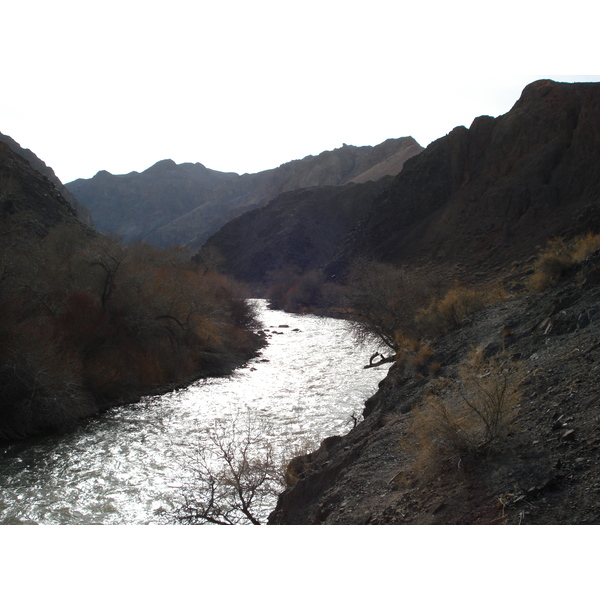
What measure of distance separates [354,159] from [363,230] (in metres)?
78.2

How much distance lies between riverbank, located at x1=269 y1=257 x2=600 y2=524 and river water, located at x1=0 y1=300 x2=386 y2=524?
3091mm

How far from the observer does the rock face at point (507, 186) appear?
40031 mm

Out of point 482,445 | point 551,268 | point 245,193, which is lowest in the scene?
point 482,445

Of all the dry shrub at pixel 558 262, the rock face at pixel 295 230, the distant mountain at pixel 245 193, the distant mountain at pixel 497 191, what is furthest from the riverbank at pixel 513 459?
the distant mountain at pixel 245 193

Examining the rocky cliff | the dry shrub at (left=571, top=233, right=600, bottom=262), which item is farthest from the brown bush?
the dry shrub at (left=571, top=233, right=600, bottom=262)

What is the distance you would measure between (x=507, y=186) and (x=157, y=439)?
4105 centimetres

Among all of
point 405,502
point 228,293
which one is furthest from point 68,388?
point 228,293

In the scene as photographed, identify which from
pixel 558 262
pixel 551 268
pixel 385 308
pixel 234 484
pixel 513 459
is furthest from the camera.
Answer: pixel 385 308

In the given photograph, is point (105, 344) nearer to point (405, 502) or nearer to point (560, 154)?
point (405, 502)

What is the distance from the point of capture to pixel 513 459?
203 inches

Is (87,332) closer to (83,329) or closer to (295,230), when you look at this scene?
(83,329)

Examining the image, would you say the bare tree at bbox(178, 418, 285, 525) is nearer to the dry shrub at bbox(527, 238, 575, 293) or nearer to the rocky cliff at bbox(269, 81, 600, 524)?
the rocky cliff at bbox(269, 81, 600, 524)

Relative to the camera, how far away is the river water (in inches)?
391

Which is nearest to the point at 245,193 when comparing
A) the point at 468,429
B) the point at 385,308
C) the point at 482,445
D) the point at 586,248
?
the point at 385,308
